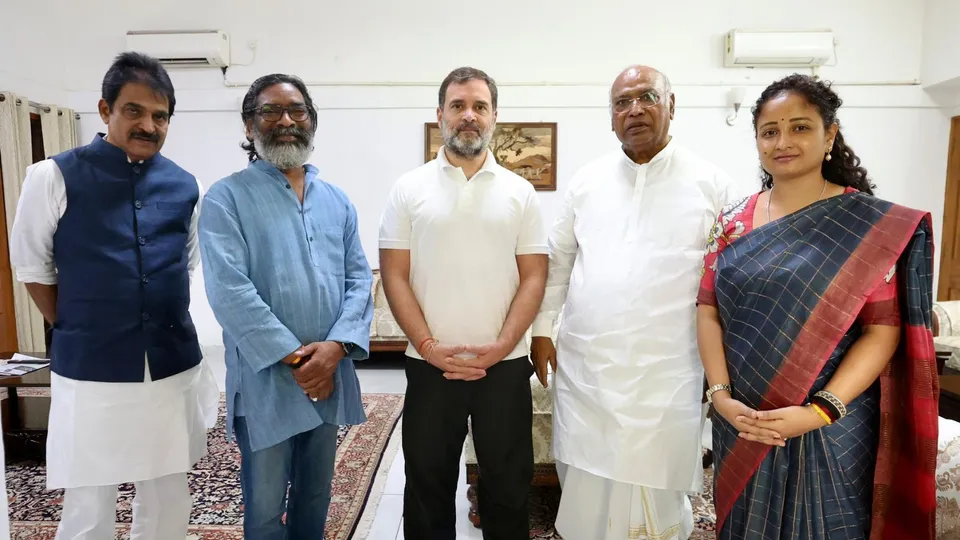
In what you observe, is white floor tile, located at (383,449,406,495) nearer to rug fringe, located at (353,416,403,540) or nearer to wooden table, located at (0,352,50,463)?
rug fringe, located at (353,416,403,540)

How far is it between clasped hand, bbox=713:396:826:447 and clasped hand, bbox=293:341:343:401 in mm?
1060

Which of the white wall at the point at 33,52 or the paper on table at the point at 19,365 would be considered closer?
the paper on table at the point at 19,365

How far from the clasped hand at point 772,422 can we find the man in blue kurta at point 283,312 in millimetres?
1020

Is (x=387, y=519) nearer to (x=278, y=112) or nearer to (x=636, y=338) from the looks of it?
(x=636, y=338)

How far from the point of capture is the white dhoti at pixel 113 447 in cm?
152

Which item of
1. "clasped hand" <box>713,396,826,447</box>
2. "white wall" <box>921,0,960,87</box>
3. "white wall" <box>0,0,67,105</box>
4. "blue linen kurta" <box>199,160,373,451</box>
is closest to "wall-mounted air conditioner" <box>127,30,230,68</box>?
"white wall" <box>0,0,67,105</box>

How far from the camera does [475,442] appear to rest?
5.38ft

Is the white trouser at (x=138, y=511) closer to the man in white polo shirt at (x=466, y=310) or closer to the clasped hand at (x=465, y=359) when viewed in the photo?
the man in white polo shirt at (x=466, y=310)

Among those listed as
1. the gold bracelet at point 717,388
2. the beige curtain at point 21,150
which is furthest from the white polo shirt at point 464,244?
the beige curtain at point 21,150

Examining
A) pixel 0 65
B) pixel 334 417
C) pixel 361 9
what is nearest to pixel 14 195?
pixel 0 65

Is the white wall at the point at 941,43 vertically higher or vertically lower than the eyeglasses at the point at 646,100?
higher

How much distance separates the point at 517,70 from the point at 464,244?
3.83 m

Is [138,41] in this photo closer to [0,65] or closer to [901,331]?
[0,65]

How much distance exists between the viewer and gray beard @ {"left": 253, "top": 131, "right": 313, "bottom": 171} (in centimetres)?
160
